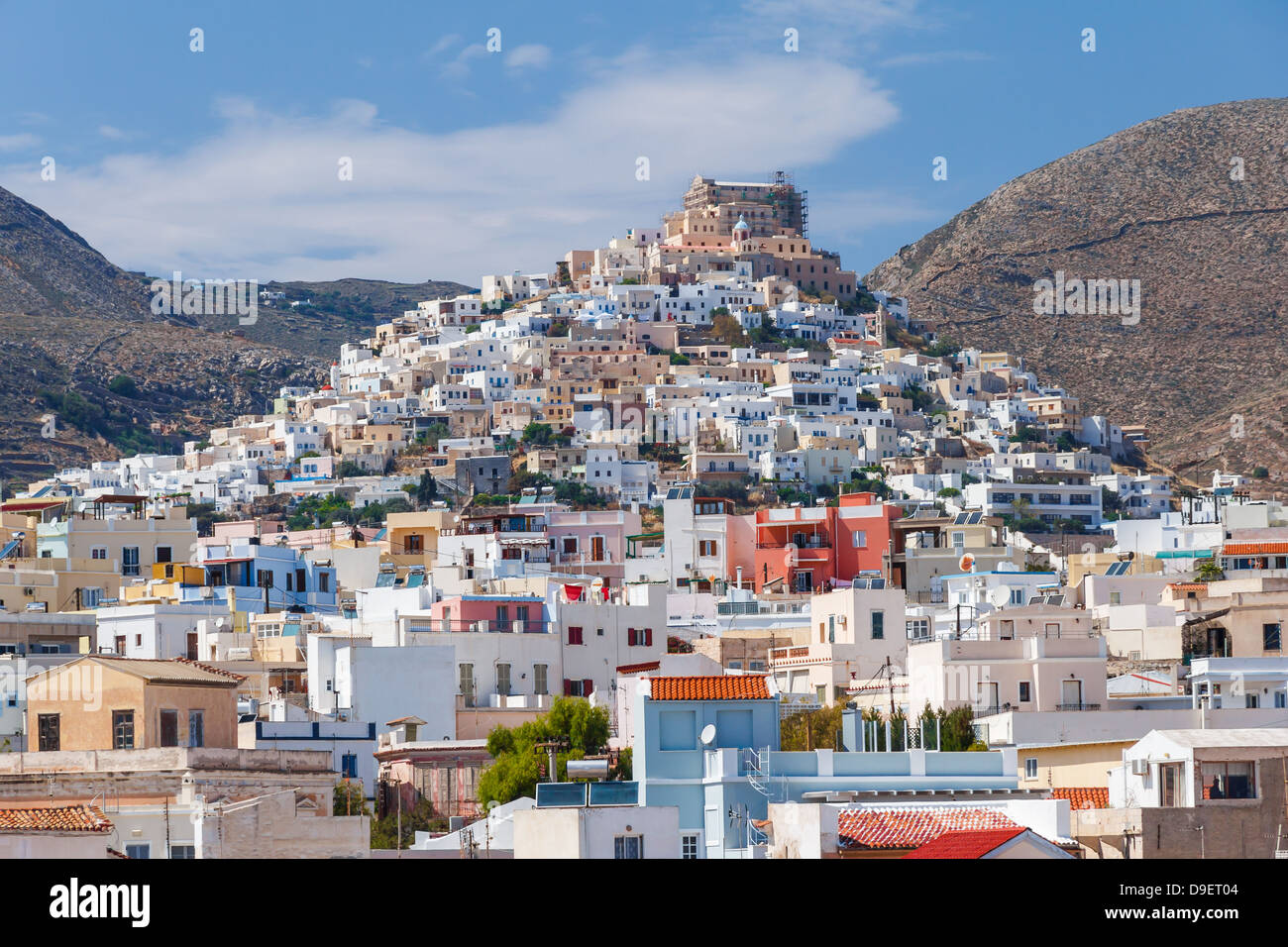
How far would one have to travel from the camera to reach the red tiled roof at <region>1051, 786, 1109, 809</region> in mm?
25656

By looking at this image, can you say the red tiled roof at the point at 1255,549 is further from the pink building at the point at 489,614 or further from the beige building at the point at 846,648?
the pink building at the point at 489,614

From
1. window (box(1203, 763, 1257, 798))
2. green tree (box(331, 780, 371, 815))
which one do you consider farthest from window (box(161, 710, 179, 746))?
window (box(1203, 763, 1257, 798))

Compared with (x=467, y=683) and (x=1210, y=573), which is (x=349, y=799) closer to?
(x=467, y=683)

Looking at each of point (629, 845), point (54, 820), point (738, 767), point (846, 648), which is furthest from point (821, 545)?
point (54, 820)

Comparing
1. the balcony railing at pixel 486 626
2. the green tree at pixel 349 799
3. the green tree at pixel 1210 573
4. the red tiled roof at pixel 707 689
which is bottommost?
the green tree at pixel 349 799

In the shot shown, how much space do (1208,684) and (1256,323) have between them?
14618cm

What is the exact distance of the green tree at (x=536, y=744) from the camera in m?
30.2

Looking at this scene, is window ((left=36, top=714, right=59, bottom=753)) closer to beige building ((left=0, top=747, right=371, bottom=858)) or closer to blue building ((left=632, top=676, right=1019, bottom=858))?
beige building ((left=0, top=747, right=371, bottom=858))

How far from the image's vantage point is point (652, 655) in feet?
145

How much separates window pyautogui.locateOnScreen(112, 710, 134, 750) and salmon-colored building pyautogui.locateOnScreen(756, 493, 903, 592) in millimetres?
37867

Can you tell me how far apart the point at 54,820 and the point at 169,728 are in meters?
8.02

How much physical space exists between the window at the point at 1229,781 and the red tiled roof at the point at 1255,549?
30.6 meters

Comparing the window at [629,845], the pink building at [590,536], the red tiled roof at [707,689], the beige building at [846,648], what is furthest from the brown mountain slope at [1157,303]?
the window at [629,845]
